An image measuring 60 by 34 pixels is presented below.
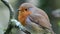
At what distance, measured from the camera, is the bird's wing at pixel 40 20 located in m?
2.42

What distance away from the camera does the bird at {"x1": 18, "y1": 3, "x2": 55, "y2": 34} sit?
7.71 feet

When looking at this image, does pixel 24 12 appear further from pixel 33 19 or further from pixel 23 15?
pixel 33 19

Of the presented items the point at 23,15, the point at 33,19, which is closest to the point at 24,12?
the point at 23,15

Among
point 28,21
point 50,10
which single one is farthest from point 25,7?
point 50,10

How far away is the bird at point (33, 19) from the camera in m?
2.35

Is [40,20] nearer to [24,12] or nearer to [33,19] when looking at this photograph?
[33,19]

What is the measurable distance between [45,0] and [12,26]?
1808 millimetres

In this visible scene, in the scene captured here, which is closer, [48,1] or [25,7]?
[25,7]

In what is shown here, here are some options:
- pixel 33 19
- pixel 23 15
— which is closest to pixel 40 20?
pixel 33 19

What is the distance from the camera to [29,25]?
2.41 metres

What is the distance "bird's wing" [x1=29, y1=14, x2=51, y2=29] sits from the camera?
2.42m

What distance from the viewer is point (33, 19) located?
8.26 ft

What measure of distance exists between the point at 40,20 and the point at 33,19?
0.30 feet

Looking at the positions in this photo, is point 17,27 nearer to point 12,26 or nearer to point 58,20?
point 12,26
